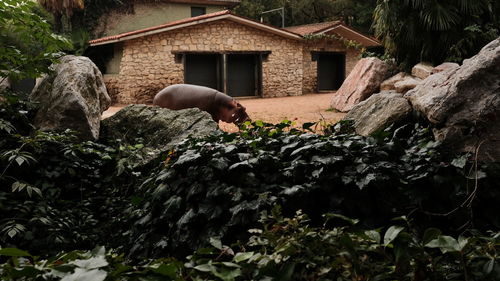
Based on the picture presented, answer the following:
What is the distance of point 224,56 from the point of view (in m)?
20.3

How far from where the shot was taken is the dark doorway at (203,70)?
20.2 meters

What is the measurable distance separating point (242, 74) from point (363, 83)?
9275mm

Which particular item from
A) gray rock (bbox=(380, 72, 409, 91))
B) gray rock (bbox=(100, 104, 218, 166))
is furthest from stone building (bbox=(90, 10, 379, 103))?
gray rock (bbox=(100, 104, 218, 166))

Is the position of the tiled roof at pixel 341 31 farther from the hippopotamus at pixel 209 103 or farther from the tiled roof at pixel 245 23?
the hippopotamus at pixel 209 103

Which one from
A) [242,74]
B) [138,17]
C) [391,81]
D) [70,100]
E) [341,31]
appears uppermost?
[138,17]

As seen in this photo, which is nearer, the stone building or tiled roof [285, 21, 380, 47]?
the stone building

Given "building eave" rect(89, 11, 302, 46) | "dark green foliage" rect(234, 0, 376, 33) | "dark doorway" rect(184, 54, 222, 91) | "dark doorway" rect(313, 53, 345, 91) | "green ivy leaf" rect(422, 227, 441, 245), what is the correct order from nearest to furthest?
"green ivy leaf" rect(422, 227, 441, 245)
"building eave" rect(89, 11, 302, 46)
"dark doorway" rect(184, 54, 222, 91)
"dark doorway" rect(313, 53, 345, 91)
"dark green foliage" rect(234, 0, 376, 33)

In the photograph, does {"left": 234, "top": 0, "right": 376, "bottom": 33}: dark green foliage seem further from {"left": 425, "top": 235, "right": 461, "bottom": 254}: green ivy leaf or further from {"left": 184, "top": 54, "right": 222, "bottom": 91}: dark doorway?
{"left": 425, "top": 235, "right": 461, "bottom": 254}: green ivy leaf

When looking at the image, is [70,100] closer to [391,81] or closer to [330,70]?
[391,81]

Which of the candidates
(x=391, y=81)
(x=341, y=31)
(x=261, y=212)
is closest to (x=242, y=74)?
(x=341, y=31)

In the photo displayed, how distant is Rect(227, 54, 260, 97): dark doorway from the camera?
2136 centimetres

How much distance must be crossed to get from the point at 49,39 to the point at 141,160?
5.16 feet

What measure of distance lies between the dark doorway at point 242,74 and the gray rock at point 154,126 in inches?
588

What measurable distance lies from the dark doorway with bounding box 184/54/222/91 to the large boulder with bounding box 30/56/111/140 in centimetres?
1384
